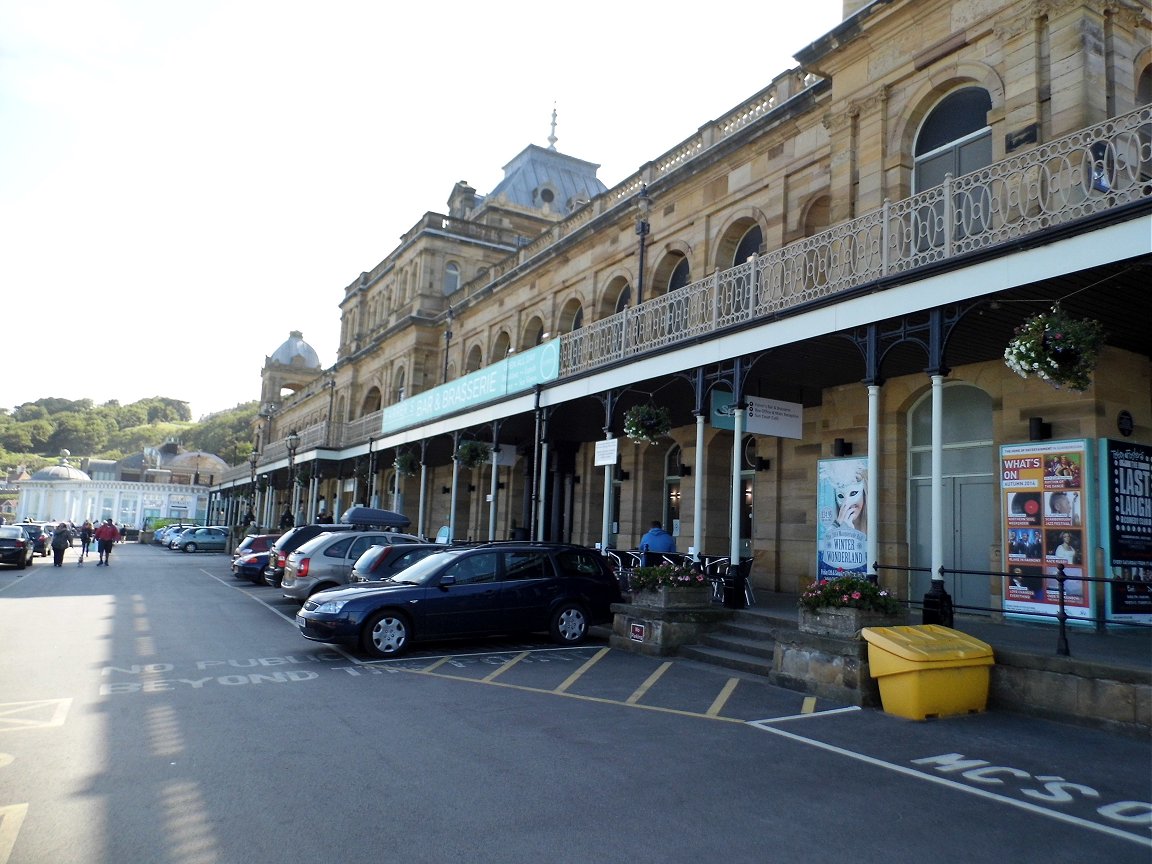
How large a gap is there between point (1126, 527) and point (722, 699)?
5.54m

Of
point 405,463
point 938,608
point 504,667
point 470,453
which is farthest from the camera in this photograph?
point 405,463

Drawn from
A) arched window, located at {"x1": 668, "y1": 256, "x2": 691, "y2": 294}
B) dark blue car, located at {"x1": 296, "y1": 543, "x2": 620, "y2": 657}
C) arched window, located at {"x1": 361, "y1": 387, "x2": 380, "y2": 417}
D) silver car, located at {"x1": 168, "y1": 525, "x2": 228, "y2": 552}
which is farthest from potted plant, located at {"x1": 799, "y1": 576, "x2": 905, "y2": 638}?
silver car, located at {"x1": 168, "y1": 525, "x2": 228, "y2": 552}

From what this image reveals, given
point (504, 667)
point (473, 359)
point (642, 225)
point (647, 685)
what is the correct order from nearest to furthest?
point (647, 685) < point (504, 667) < point (642, 225) < point (473, 359)

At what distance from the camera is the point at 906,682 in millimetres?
7227

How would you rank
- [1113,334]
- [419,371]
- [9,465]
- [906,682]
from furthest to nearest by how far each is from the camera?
[9,465], [419,371], [1113,334], [906,682]

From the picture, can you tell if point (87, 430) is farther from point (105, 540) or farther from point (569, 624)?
point (569, 624)

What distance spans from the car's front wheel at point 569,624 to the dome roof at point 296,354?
61777 millimetres

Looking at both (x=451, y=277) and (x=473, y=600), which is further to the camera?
(x=451, y=277)

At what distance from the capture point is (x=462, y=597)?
10867 millimetres

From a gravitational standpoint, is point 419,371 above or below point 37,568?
above

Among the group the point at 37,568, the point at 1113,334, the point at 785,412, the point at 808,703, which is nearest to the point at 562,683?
the point at 808,703

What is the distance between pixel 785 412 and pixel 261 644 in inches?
337

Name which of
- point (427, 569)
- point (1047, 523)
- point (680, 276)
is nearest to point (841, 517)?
point (1047, 523)

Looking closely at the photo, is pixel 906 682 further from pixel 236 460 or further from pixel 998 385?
pixel 236 460
